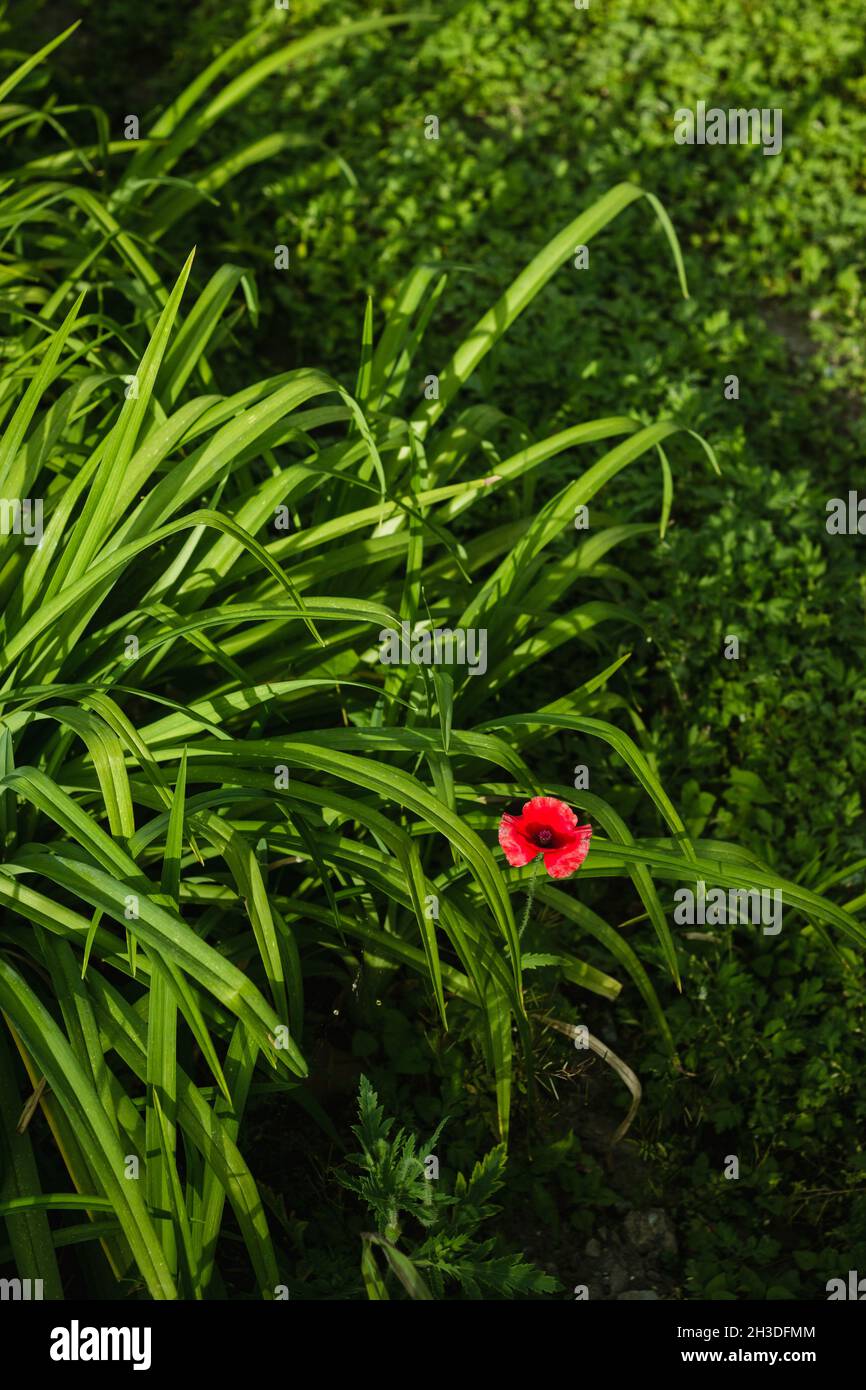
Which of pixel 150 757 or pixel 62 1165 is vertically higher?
pixel 150 757

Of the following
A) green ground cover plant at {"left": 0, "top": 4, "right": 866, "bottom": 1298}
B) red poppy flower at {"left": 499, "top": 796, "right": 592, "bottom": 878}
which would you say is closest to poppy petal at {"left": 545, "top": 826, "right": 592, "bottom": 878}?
red poppy flower at {"left": 499, "top": 796, "right": 592, "bottom": 878}

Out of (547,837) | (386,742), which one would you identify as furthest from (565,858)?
(386,742)

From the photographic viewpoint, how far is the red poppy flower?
202 centimetres

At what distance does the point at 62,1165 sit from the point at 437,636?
46.8 inches

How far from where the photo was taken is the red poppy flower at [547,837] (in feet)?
6.64

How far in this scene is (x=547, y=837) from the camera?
206 cm

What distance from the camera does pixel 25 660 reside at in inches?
89.2

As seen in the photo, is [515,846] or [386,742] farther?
[386,742]

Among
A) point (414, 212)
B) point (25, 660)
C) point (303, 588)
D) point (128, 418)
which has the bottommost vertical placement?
point (25, 660)

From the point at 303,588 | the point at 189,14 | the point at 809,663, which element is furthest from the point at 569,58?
the point at 303,588

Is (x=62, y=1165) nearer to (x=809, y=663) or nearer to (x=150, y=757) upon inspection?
(x=150, y=757)

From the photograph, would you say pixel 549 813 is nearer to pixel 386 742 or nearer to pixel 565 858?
pixel 565 858

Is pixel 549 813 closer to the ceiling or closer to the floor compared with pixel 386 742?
closer to the floor

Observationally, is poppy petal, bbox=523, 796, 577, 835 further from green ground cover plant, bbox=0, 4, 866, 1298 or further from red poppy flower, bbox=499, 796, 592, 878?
green ground cover plant, bbox=0, 4, 866, 1298
